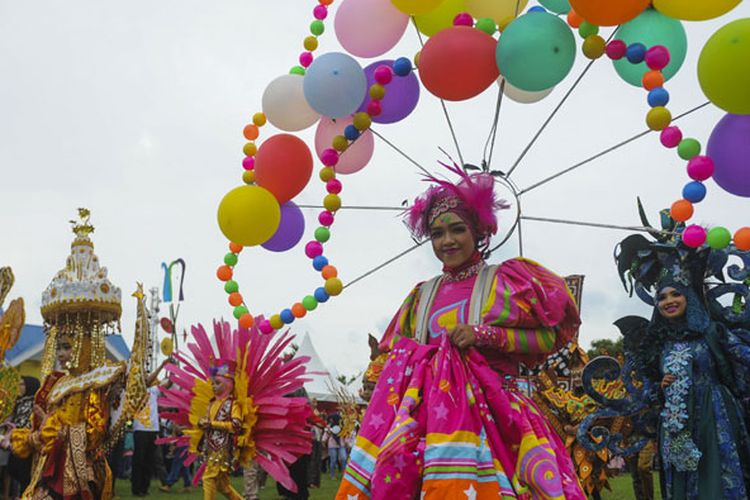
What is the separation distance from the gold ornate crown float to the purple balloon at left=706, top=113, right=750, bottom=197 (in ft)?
17.7

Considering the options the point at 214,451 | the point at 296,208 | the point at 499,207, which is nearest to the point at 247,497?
the point at 214,451

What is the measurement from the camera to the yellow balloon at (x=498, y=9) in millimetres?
4180

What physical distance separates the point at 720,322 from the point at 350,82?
3.04 m

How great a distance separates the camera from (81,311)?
Result: 695 cm

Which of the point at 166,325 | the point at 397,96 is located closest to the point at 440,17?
the point at 397,96

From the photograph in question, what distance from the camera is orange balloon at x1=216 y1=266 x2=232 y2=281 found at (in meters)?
4.34

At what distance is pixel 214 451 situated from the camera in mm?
6504

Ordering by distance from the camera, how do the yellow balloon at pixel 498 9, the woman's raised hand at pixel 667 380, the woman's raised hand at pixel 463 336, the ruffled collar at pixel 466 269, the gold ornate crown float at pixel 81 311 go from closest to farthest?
the woman's raised hand at pixel 463 336 → the ruffled collar at pixel 466 269 → the yellow balloon at pixel 498 9 → the woman's raised hand at pixel 667 380 → the gold ornate crown float at pixel 81 311

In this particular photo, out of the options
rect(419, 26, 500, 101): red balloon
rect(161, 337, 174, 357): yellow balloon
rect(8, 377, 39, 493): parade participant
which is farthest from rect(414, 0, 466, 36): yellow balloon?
Answer: rect(8, 377, 39, 493): parade participant

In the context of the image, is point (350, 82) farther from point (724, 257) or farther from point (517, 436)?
point (724, 257)

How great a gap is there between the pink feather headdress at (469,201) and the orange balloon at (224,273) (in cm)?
Answer: 138

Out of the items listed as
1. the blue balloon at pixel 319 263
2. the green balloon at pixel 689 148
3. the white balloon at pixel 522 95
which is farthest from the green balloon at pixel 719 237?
the blue balloon at pixel 319 263

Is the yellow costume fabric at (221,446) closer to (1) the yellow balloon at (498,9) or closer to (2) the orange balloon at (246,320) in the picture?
(2) the orange balloon at (246,320)

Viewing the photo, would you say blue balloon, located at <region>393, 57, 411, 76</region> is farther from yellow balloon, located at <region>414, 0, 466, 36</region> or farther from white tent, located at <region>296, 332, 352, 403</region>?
white tent, located at <region>296, 332, 352, 403</region>
